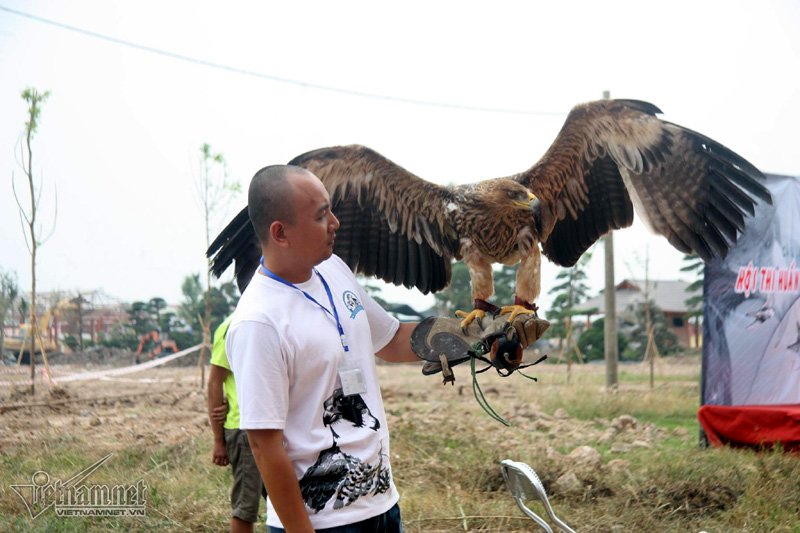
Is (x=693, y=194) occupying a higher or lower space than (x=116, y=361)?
higher

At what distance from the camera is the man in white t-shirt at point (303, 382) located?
1474 millimetres

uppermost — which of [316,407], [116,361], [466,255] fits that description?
[466,255]

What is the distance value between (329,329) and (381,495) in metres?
0.44

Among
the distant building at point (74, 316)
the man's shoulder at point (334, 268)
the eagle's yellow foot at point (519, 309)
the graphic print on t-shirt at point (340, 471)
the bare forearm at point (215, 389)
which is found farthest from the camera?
the distant building at point (74, 316)

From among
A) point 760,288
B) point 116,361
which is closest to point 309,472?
point 760,288

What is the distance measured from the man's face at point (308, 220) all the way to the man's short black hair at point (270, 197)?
0.02m

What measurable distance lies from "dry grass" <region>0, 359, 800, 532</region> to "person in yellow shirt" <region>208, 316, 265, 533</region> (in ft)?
2.15

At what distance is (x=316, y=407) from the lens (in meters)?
1.58

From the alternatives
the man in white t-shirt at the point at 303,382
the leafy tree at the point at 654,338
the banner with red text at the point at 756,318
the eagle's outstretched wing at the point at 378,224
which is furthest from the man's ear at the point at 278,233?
the leafy tree at the point at 654,338

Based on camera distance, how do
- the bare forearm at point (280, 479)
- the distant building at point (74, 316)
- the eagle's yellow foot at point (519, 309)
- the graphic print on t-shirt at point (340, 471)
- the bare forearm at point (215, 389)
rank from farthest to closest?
the distant building at point (74, 316), the bare forearm at point (215, 389), the eagle's yellow foot at point (519, 309), the graphic print on t-shirt at point (340, 471), the bare forearm at point (280, 479)

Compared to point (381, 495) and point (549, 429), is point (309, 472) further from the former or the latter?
point (549, 429)

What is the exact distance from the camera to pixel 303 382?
158 cm

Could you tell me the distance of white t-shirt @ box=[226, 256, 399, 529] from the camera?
1478 millimetres

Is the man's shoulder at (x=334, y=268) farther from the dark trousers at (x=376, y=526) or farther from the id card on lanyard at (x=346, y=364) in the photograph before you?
the dark trousers at (x=376, y=526)
